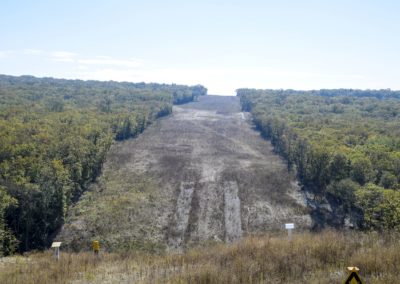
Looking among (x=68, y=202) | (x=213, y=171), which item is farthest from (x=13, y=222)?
(x=213, y=171)

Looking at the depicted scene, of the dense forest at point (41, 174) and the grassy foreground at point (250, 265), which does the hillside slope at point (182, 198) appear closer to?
the dense forest at point (41, 174)

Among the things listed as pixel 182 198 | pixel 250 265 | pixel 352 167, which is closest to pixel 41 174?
pixel 182 198

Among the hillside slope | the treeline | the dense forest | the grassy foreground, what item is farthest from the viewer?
the hillside slope

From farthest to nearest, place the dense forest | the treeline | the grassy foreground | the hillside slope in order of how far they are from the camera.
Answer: the hillside slope < the dense forest < the treeline < the grassy foreground

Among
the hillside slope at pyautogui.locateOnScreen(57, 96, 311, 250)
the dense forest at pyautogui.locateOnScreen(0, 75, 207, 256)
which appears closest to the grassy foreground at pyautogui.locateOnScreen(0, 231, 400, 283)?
the dense forest at pyautogui.locateOnScreen(0, 75, 207, 256)

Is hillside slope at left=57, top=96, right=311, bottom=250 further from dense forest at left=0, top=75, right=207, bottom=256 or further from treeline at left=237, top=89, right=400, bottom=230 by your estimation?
treeline at left=237, top=89, right=400, bottom=230

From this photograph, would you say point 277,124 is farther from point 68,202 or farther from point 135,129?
point 68,202
